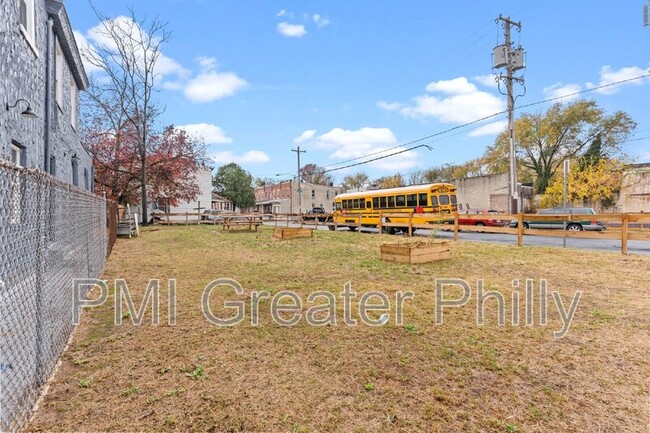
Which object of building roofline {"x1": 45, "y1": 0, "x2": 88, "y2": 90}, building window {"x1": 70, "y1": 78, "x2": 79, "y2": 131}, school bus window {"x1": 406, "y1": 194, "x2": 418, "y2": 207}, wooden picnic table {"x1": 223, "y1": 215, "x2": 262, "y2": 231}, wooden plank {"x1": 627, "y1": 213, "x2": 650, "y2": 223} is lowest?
wooden picnic table {"x1": 223, "y1": 215, "x2": 262, "y2": 231}

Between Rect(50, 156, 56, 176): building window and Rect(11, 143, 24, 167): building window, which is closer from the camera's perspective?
Rect(11, 143, 24, 167): building window

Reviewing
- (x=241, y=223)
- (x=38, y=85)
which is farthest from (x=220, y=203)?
(x=38, y=85)

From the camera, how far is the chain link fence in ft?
7.98

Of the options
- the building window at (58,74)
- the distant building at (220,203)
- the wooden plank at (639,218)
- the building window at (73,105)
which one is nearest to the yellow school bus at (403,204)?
the wooden plank at (639,218)

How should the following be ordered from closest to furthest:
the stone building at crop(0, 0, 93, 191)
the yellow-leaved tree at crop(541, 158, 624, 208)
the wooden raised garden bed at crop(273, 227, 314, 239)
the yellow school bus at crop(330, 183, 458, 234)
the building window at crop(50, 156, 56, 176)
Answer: the stone building at crop(0, 0, 93, 191) → the building window at crop(50, 156, 56, 176) → the wooden raised garden bed at crop(273, 227, 314, 239) → the yellow school bus at crop(330, 183, 458, 234) → the yellow-leaved tree at crop(541, 158, 624, 208)

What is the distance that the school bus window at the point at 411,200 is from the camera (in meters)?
19.5

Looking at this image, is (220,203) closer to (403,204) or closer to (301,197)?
(301,197)

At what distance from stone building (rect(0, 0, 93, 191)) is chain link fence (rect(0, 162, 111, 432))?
9.81ft

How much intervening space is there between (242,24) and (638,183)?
31765mm

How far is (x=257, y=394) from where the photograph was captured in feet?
8.70

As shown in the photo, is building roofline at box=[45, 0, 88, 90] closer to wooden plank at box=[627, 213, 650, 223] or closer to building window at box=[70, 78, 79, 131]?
building window at box=[70, 78, 79, 131]

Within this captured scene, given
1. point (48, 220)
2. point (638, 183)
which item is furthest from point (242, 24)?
point (638, 183)

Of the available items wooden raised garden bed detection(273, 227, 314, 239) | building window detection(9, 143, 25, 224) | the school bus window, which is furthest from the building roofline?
the school bus window

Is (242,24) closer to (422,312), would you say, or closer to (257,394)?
(422,312)
